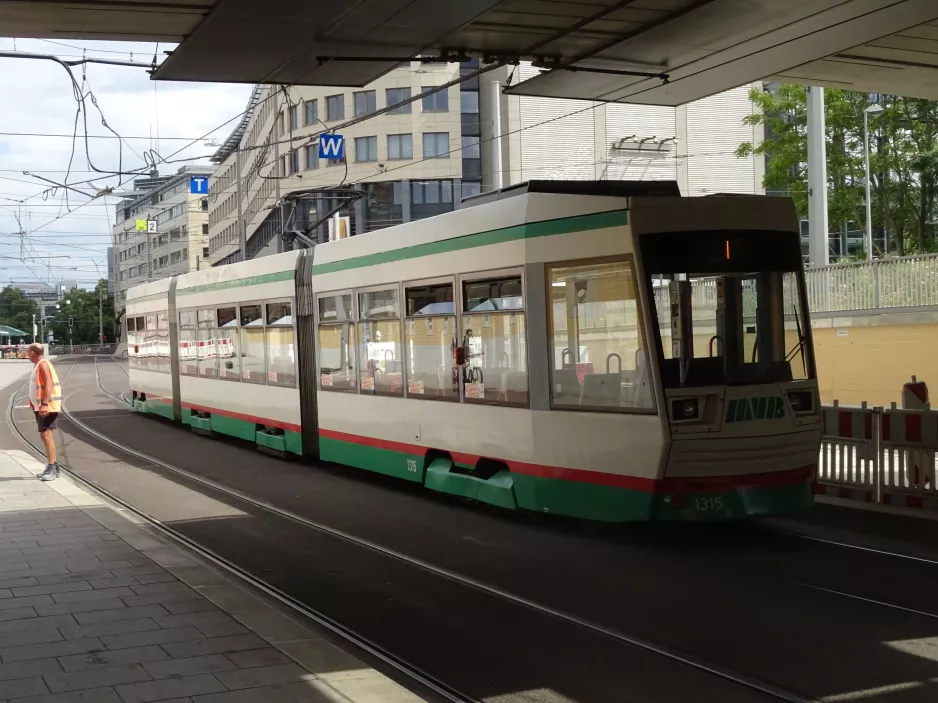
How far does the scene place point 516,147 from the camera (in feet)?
166

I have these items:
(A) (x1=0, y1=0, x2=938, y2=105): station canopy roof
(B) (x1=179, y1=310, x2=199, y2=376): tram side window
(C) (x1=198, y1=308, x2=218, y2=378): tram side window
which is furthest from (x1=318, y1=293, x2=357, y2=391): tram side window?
(B) (x1=179, y1=310, x2=199, y2=376): tram side window

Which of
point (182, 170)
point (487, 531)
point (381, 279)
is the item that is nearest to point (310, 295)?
point (381, 279)

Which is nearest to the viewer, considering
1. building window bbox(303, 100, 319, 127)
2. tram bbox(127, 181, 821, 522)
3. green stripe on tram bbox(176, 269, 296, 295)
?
tram bbox(127, 181, 821, 522)

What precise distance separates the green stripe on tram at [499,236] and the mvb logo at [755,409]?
70.8 inches

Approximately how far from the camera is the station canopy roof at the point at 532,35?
1053cm

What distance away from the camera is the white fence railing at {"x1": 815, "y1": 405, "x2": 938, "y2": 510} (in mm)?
11672

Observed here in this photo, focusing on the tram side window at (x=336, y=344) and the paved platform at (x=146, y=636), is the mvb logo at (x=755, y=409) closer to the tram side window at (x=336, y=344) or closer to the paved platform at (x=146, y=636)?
the paved platform at (x=146, y=636)

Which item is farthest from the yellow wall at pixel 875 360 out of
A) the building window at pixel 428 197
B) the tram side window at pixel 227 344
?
the building window at pixel 428 197

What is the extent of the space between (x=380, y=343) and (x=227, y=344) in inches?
270

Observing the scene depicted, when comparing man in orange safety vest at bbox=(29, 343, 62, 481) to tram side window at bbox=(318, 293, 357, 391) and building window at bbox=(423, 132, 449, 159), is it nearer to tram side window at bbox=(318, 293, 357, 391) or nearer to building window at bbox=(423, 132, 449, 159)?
tram side window at bbox=(318, 293, 357, 391)

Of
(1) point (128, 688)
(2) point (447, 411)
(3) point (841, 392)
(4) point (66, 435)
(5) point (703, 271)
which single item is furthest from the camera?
(3) point (841, 392)

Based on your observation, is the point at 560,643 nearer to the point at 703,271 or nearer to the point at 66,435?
the point at 703,271

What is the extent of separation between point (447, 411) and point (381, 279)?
227cm

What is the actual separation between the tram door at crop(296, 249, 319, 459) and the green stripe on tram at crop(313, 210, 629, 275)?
1.38 m
